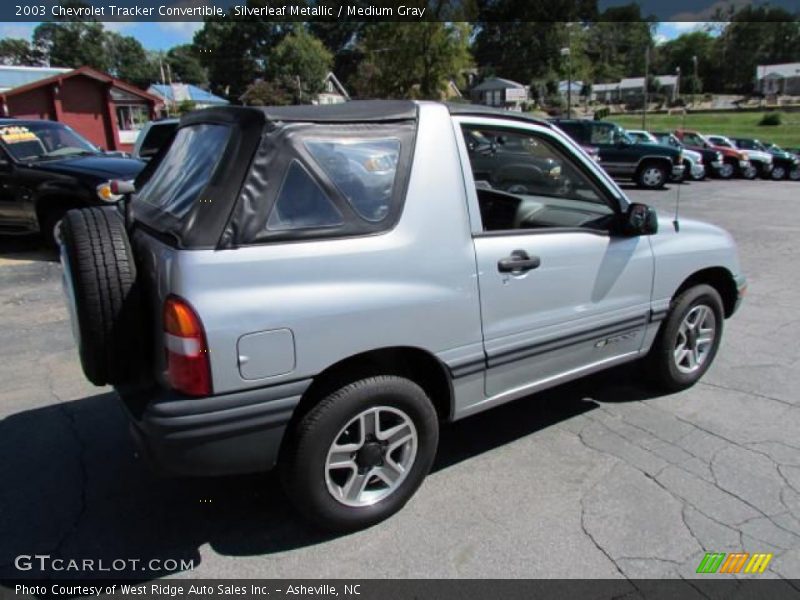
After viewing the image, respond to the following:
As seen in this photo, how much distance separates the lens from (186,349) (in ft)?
7.20

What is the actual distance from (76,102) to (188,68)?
A: 8169 cm

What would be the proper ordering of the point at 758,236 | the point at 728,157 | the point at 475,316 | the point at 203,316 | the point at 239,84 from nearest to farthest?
1. the point at 203,316
2. the point at 475,316
3. the point at 758,236
4. the point at 728,157
5. the point at 239,84

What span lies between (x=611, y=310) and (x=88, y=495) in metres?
2.90

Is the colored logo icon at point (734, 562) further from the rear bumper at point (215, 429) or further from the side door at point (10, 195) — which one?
the side door at point (10, 195)

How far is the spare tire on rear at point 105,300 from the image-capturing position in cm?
235

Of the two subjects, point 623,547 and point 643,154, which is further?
point 643,154

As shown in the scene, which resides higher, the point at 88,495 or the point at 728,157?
the point at 728,157

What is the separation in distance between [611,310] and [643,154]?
57.1 ft

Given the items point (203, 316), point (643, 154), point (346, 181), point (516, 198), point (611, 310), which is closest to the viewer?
point (203, 316)

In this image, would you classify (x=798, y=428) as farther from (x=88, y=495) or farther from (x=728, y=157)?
(x=728, y=157)

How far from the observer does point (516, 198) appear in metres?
3.89

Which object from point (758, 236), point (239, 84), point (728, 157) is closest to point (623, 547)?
point (758, 236)

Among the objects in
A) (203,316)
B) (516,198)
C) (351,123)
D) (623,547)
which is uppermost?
(351,123)

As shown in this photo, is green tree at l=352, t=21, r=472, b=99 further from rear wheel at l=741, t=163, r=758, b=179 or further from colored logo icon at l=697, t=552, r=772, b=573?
colored logo icon at l=697, t=552, r=772, b=573
